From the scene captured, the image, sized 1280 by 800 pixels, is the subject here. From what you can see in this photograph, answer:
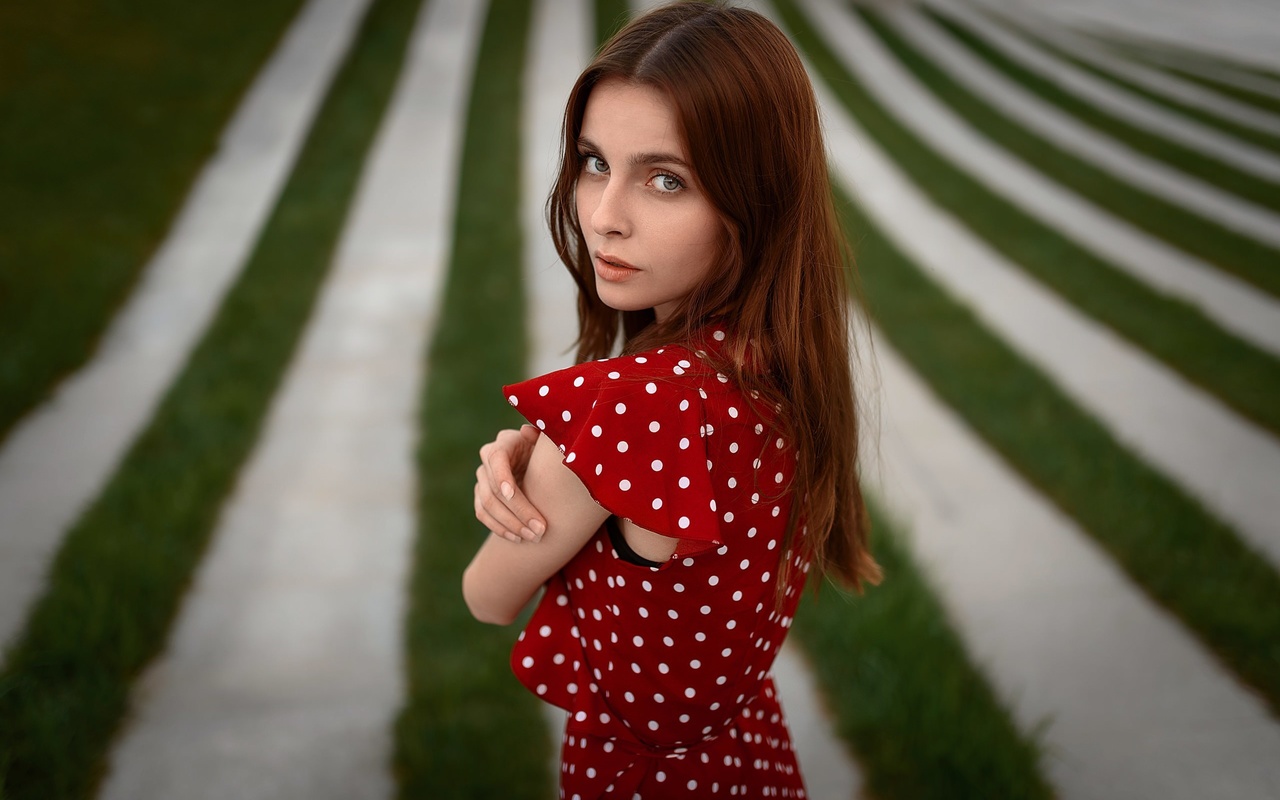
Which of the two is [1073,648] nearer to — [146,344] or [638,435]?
[638,435]

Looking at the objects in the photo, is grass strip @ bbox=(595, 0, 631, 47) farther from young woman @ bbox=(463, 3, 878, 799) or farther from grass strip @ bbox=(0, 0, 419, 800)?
young woman @ bbox=(463, 3, 878, 799)

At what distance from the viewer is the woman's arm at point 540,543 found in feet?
3.19

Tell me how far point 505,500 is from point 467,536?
82.0 inches

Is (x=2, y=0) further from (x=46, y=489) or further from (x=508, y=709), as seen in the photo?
(x=508, y=709)

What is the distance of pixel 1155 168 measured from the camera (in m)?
6.00

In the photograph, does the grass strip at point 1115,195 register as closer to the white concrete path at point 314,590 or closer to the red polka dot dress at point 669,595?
the white concrete path at point 314,590

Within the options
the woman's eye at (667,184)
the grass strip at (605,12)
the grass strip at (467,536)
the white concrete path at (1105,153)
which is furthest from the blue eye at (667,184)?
the grass strip at (605,12)

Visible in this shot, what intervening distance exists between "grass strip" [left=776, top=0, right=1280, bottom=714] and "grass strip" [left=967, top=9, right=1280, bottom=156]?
1.41 meters

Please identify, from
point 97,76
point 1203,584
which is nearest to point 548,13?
point 97,76

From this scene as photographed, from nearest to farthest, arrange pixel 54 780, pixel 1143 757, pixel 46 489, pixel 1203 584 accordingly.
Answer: pixel 54 780 < pixel 1143 757 < pixel 1203 584 < pixel 46 489

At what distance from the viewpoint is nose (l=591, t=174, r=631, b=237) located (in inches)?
A: 37.8

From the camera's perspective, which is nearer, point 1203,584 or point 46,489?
point 1203,584

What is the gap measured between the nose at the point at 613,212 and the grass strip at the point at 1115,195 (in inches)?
183

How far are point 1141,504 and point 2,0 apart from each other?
21.8 feet
